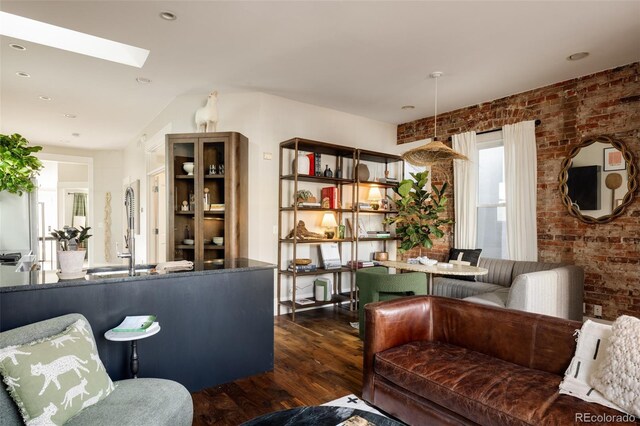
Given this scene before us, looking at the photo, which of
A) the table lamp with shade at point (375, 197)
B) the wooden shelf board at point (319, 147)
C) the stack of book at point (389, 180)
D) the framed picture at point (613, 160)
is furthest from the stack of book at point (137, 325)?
the framed picture at point (613, 160)

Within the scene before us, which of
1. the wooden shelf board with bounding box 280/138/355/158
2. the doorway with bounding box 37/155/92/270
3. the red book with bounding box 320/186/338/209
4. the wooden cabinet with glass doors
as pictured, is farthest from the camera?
the doorway with bounding box 37/155/92/270

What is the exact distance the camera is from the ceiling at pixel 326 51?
106 inches

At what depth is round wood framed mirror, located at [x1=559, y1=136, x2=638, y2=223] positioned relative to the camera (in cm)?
362

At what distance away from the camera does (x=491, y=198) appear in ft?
15.8

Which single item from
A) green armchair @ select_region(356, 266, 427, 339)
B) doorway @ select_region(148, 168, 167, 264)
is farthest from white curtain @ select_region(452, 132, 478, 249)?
doorway @ select_region(148, 168, 167, 264)

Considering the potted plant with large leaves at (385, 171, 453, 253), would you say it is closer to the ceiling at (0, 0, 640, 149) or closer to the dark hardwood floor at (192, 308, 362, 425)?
the ceiling at (0, 0, 640, 149)

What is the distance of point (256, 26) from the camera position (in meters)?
2.93

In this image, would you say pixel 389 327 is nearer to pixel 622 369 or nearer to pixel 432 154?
pixel 622 369

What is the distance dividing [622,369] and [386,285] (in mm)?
1972

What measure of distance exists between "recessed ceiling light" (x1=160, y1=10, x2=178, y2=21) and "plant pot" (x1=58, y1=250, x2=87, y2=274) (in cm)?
190

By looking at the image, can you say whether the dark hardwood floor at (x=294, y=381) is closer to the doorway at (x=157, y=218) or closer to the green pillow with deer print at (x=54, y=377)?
the green pillow with deer print at (x=54, y=377)

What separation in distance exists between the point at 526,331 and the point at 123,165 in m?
8.97

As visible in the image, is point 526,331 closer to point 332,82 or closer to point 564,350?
point 564,350

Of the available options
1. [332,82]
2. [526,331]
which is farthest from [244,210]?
[526,331]
